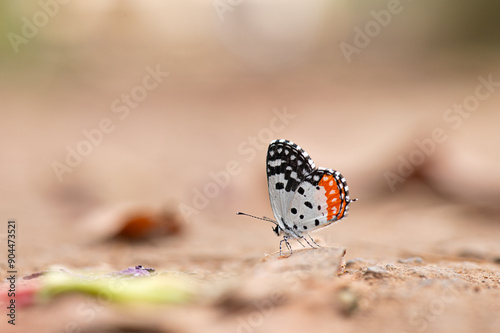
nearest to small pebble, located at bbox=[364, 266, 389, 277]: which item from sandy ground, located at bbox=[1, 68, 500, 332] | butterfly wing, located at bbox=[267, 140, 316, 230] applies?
sandy ground, located at bbox=[1, 68, 500, 332]

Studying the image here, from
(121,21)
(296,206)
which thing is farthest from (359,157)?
(121,21)

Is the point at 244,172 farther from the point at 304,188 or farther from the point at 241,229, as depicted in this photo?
the point at 304,188

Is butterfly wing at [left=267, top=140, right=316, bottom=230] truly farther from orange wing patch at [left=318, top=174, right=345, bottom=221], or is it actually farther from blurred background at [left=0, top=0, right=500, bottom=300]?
blurred background at [left=0, top=0, right=500, bottom=300]

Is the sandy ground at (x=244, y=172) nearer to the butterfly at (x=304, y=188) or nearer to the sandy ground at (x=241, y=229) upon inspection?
the sandy ground at (x=241, y=229)

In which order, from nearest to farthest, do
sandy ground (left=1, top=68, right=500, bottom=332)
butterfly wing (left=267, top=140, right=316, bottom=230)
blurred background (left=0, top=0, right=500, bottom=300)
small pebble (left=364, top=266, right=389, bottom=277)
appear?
sandy ground (left=1, top=68, right=500, bottom=332) → small pebble (left=364, top=266, right=389, bottom=277) → butterfly wing (left=267, top=140, right=316, bottom=230) → blurred background (left=0, top=0, right=500, bottom=300)

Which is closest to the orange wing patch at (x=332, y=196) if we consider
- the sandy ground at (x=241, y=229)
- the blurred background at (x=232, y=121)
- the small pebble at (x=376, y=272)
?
the sandy ground at (x=241, y=229)

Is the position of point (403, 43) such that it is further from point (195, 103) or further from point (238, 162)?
point (238, 162)

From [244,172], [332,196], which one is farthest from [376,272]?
[244,172]
